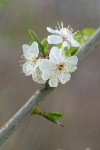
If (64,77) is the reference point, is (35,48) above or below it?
above

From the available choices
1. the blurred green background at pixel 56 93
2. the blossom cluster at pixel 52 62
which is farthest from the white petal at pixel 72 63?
the blurred green background at pixel 56 93

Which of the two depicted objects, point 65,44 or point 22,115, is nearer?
point 22,115

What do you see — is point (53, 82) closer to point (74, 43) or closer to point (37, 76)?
point (37, 76)

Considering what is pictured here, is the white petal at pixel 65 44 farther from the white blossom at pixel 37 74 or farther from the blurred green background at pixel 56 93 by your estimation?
the blurred green background at pixel 56 93

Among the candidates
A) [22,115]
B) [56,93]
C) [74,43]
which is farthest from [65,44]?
[56,93]

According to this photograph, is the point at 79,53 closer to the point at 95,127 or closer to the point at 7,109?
the point at 7,109

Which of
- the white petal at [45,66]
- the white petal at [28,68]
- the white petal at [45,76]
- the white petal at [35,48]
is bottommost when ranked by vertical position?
the white petal at [45,76]
